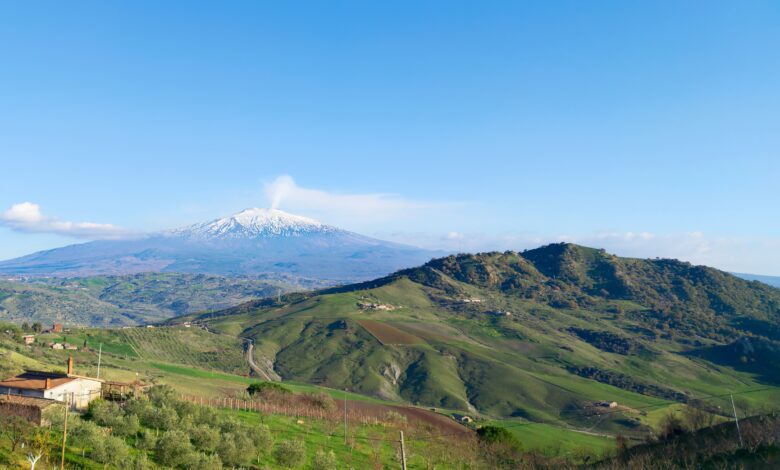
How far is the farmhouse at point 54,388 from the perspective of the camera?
55625 millimetres

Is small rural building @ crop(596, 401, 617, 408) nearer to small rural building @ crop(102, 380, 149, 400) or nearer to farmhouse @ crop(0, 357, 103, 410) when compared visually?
small rural building @ crop(102, 380, 149, 400)

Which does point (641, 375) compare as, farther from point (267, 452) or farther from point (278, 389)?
point (267, 452)

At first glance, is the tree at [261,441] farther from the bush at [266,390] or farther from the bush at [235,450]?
the bush at [266,390]

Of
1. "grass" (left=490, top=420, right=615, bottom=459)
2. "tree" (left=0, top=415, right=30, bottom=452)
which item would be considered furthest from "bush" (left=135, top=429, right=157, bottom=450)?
"grass" (left=490, top=420, right=615, bottom=459)

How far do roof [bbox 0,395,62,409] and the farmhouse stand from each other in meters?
1.75

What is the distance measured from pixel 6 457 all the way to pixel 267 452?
23.8 meters

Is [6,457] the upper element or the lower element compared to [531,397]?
upper

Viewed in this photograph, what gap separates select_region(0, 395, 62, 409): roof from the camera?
50469 mm

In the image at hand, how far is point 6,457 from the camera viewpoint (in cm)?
3597

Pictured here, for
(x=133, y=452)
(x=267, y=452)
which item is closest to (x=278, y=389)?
(x=267, y=452)

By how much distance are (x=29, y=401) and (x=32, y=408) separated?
3.62 metres

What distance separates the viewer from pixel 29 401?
52125 mm

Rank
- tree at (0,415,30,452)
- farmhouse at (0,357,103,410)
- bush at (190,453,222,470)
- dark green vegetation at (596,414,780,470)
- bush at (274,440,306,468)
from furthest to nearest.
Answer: farmhouse at (0,357,103,410), bush at (274,440,306,468), dark green vegetation at (596,414,780,470), bush at (190,453,222,470), tree at (0,415,30,452)

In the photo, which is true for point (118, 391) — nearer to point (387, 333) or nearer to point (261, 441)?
point (261, 441)
